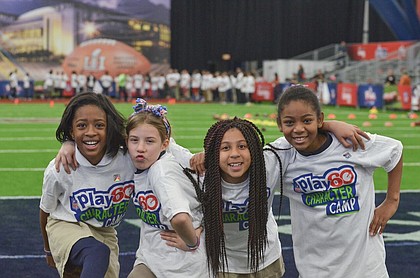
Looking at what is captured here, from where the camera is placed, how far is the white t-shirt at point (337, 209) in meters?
3.59

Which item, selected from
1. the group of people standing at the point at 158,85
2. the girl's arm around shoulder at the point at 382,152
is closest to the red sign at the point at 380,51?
the group of people standing at the point at 158,85

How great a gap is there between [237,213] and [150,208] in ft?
1.32

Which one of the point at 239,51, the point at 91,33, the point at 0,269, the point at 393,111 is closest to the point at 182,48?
the point at 239,51

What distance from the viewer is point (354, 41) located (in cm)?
3859

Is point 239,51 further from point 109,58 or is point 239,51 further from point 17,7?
point 17,7

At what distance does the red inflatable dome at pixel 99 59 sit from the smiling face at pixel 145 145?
2908 centimetres

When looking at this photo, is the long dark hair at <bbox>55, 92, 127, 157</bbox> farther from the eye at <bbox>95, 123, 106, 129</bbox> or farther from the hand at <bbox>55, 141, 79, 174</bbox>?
the hand at <bbox>55, 141, 79, 174</bbox>

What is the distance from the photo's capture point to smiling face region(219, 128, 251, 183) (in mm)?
3402

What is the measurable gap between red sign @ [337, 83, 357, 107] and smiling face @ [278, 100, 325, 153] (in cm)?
2096

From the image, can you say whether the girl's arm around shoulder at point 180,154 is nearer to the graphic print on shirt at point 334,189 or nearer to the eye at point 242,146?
the eye at point 242,146

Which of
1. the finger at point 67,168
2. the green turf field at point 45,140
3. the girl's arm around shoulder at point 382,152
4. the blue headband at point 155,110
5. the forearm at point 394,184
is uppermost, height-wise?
the blue headband at point 155,110

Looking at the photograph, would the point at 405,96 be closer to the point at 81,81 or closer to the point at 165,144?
the point at 81,81

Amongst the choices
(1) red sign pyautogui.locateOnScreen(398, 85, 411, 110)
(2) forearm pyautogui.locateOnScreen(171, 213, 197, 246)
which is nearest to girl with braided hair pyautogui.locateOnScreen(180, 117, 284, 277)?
(2) forearm pyautogui.locateOnScreen(171, 213, 197, 246)

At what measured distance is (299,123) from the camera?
3529 millimetres
